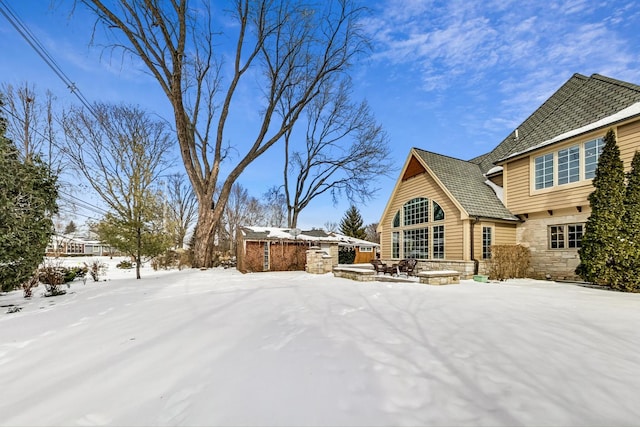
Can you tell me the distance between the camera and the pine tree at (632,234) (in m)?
7.37

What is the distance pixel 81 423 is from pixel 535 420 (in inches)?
135

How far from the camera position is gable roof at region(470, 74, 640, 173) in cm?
995

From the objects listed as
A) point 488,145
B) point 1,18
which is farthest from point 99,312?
point 488,145

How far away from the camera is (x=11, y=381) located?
2.80 meters

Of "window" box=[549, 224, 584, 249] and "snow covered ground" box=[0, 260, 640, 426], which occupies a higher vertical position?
"window" box=[549, 224, 584, 249]

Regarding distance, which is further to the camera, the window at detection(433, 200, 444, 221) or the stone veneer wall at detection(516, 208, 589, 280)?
the window at detection(433, 200, 444, 221)

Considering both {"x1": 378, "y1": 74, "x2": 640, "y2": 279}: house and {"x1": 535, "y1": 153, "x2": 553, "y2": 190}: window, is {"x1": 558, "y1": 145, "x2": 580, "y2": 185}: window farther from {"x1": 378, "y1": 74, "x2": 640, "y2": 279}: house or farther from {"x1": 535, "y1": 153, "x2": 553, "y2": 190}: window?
{"x1": 535, "y1": 153, "x2": 553, "y2": 190}: window

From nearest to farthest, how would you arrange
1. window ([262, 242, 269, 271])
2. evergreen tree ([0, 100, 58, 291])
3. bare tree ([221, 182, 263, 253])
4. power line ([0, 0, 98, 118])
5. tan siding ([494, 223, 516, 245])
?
evergreen tree ([0, 100, 58, 291]), power line ([0, 0, 98, 118]), tan siding ([494, 223, 516, 245]), window ([262, 242, 269, 271]), bare tree ([221, 182, 263, 253])

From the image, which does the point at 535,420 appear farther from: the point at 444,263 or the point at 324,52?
the point at 324,52

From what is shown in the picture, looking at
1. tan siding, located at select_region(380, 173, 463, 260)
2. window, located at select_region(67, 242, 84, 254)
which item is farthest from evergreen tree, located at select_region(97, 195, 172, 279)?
window, located at select_region(67, 242, 84, 254)

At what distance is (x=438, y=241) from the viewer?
12500mm

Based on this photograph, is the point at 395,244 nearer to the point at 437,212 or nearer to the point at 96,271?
the point at 437,212

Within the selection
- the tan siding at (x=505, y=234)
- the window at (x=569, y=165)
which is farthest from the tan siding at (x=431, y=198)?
the window at (x=569, y=165)

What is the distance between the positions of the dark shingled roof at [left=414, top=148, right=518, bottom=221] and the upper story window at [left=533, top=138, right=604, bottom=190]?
1.71 meters
